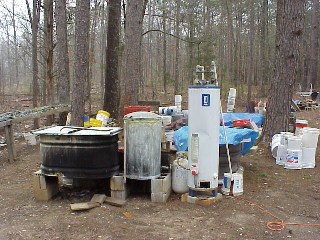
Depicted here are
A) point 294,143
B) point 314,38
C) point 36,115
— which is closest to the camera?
point 294,143

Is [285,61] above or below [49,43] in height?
below

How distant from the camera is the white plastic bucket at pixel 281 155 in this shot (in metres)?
6.69

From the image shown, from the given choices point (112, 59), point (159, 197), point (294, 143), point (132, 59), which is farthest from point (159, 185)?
point (112, 59)

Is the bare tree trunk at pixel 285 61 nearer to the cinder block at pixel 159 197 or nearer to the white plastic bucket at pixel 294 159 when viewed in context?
the white plastic bucket at pixel 294 159

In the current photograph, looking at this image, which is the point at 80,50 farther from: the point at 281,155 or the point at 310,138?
the point at 310,138

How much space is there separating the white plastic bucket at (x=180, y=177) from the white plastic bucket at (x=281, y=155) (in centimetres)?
243

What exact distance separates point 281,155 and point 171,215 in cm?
321

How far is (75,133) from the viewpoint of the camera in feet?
15.8

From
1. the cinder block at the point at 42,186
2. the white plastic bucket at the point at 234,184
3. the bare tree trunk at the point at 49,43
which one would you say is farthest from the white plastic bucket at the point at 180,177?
the bare tree trunk at the point at 49,43

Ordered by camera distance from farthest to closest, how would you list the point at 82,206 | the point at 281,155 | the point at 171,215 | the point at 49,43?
the point at 49,43, the point at 281,155, the point at 82,206, the point at 171,215

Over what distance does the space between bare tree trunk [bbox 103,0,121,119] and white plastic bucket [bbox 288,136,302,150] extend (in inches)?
243

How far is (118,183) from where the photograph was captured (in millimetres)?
4887

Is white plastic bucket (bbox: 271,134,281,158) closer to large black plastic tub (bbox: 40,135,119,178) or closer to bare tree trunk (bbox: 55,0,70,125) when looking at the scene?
large black plastic tub (bbox: 40,135,119,178)

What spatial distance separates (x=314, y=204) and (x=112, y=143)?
288cm
